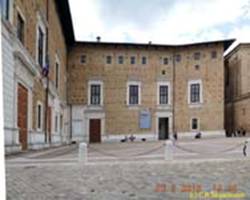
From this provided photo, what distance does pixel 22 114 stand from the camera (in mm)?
17406

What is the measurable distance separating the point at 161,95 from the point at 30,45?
24703 millimetres

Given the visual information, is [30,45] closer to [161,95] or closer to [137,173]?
[137,173]

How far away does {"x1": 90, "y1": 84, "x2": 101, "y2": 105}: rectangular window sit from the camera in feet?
138

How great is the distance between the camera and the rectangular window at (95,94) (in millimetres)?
42000

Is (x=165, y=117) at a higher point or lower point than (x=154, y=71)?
lower

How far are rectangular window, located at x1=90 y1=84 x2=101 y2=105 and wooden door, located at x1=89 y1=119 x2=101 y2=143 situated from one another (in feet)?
6.26

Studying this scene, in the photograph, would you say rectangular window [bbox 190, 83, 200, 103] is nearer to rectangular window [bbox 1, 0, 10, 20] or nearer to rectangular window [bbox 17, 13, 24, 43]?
rectangular window [bbox 17, 13, 24, 43]

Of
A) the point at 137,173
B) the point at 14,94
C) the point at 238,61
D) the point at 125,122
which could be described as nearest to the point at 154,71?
the point at 125,122

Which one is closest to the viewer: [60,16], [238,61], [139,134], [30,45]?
[30,45]

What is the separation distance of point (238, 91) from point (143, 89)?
11233mm

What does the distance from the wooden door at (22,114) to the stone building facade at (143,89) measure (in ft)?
75.4

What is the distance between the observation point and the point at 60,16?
32.8 meters

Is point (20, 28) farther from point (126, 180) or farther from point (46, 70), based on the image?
point (126, 180)

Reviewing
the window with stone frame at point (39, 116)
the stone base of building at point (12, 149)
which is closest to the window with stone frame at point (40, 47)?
the window with stone frame at point (39, 116)
